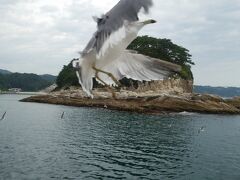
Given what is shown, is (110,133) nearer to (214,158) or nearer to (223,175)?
(214,158)

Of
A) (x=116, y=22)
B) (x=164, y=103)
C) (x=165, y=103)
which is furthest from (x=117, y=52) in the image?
(x=165, y=103)

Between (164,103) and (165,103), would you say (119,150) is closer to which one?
(164,103)

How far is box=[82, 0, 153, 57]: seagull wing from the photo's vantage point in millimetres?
3773

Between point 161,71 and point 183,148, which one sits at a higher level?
point 161,71

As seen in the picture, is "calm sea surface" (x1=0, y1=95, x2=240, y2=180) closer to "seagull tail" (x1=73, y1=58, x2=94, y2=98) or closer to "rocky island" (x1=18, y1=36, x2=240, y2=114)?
"rocky island" (x1=18, y1=36, x2=240, y2=114)

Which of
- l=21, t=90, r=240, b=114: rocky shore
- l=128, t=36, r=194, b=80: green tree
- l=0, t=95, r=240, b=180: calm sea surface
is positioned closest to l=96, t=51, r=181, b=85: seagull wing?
l=0, t=95, r=240, b=180: calm sea surface

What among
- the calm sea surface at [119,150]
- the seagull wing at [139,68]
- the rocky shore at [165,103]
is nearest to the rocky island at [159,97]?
the rocky shore at [165,103]

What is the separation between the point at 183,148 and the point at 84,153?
37.5 ft

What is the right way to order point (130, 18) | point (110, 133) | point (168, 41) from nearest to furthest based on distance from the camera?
1. point (130, 18)
2. point (110, 133)
3. point (168, 41)

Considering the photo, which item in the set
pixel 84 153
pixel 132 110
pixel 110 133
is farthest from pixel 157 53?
pixel 84 153

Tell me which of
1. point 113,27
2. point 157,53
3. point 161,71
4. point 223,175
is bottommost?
point 223,175

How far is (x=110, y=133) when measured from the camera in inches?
2031

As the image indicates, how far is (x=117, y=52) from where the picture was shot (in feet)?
13.6

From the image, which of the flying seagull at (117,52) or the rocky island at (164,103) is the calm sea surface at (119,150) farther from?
the flying seagull at (117,52)
